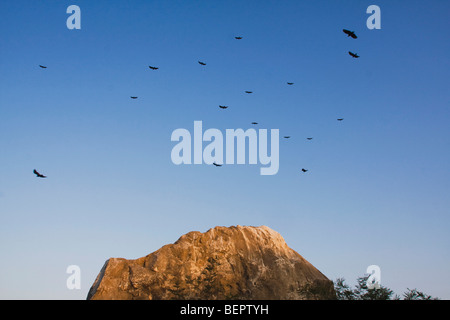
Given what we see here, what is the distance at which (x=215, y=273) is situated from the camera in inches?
1438

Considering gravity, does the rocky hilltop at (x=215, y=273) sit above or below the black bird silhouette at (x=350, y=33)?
below

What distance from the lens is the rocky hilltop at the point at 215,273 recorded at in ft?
116

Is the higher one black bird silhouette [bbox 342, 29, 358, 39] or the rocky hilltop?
black bird silhouette [bbox 342, 29, 358, 39]

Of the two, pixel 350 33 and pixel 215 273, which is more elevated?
pixel 350 33

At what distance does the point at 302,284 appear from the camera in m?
37.0

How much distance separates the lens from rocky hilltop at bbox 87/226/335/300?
35.5 meters
